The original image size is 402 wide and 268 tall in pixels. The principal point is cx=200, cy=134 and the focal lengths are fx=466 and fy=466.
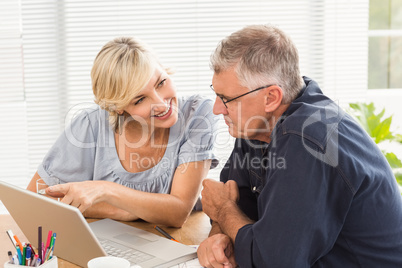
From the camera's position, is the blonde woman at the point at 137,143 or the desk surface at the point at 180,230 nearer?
the desk surface at the point at 180,230

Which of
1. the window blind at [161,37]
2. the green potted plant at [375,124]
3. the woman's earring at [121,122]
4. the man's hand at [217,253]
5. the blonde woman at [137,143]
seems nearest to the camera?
the man's hand at [217,253]

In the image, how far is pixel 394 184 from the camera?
1.37m

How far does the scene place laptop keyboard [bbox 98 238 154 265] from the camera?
55.0 inches

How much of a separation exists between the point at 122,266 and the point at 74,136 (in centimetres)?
108

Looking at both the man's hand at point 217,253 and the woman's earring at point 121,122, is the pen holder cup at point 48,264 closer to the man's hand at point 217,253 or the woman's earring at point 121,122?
the man's hand at point 217,253

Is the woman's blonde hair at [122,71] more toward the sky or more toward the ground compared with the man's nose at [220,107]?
more toward the sky

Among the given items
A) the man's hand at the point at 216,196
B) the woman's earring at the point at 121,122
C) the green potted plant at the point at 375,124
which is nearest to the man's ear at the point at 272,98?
the man's hand at the point at 216,196

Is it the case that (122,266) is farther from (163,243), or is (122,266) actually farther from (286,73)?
(286,73)

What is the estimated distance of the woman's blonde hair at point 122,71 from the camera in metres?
1.88

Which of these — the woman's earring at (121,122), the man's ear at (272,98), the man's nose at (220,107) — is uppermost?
the man's ear at (272,98)

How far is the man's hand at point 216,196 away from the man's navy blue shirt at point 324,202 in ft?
0.79

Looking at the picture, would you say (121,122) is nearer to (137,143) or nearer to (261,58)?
(137,143)

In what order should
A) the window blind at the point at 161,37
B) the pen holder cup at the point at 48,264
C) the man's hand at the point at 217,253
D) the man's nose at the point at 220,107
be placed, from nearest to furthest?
1. the pen holder cup at the point at 48,264
2. the man's hand at the point at 217,253
3. the man's nose at the point at 220,107
4. the window blind at the point at 161,37

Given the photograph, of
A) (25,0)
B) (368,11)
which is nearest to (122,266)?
(25,0)
